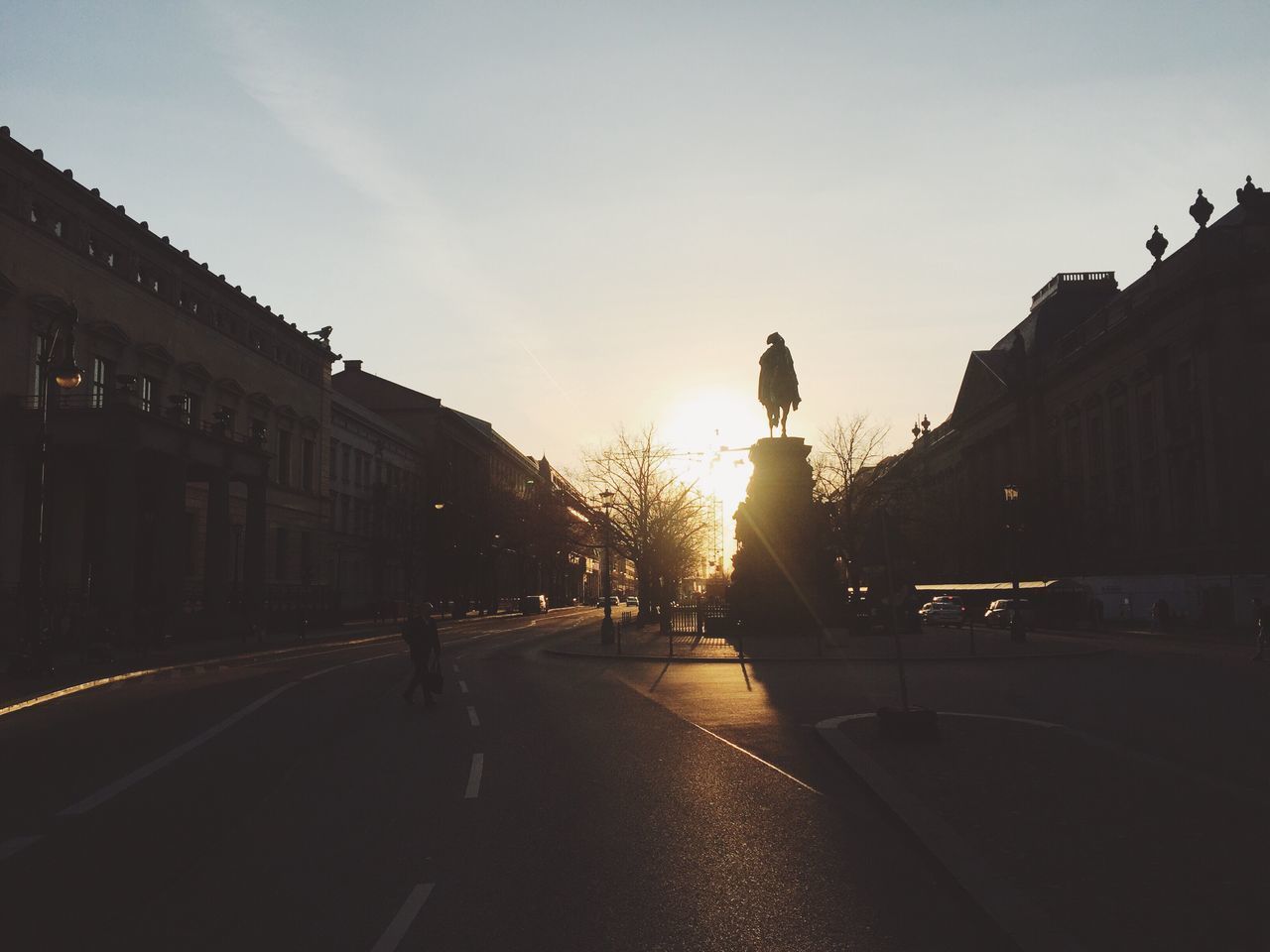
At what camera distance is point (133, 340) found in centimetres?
4738

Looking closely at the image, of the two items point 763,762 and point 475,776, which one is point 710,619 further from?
point 475,776

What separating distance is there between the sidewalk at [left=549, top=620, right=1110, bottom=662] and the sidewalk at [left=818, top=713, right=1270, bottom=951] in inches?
667

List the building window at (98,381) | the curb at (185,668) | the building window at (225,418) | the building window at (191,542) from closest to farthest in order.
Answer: the curb at (185,668)
the building window at (98,381)
the building window at (225,418)
the building window at (191,542)

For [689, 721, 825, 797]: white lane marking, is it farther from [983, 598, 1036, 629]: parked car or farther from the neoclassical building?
[983, 598, 1036, 629]: parked car

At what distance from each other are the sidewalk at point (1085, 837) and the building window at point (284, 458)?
5688cm

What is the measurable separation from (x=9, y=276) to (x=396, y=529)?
4029 centimetres

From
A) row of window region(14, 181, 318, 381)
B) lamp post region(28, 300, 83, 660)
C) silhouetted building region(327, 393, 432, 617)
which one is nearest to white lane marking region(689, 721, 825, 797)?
lamp post region(28, 300, 83, 660)

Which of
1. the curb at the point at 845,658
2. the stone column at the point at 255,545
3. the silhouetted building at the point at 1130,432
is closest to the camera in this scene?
the curb at the point at 845,658

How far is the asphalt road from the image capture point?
5.93 m

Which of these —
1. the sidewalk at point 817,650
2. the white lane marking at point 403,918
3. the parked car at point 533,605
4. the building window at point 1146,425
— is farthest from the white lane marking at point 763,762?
the parked car at point 533,605

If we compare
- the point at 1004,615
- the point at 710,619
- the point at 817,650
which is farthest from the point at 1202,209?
the point at 817,650

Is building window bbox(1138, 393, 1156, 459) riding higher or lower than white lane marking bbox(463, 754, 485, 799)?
higher

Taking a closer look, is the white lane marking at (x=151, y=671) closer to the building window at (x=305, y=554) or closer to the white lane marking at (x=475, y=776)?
the white lane marking at (x=475, y=776)

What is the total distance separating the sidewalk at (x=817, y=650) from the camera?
2997 centimetres
